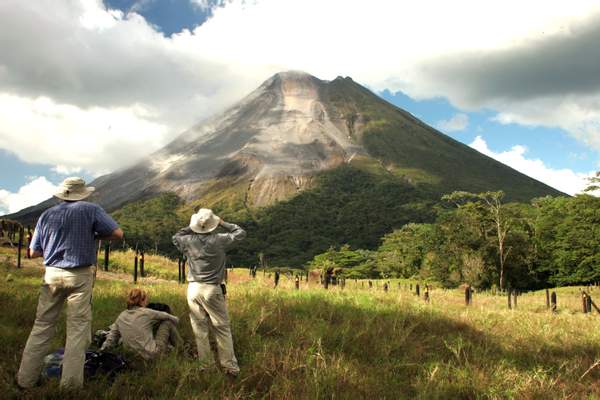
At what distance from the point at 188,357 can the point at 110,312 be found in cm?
287

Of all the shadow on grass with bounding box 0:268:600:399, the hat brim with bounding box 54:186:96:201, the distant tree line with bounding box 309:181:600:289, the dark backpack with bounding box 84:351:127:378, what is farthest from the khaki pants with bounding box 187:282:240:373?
the distant tree line with bounding box 309:181:600:289

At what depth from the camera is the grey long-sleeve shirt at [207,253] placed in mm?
5566

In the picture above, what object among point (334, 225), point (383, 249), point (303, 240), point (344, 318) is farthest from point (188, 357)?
point (334, 225)

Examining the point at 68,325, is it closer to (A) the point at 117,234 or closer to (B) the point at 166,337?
(A) the point at 117,234

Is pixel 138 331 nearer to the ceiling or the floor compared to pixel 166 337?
nearer to the ceiling

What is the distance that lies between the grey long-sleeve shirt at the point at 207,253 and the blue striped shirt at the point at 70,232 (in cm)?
106

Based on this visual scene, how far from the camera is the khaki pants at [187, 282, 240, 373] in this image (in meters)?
5.48

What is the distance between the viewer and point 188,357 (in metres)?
5.70

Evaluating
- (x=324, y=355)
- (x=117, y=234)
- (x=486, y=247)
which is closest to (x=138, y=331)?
(x=117, y=234)

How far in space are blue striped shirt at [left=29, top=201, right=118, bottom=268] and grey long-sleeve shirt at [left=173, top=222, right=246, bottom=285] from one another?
1062mm

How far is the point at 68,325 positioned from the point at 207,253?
5.48 ft

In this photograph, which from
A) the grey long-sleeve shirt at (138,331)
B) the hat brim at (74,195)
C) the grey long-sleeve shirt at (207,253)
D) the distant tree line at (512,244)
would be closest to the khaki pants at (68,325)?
the hat brim at (74,195)

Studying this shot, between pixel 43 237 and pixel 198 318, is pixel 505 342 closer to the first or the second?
pixel 198 318

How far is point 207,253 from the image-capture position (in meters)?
5.60
